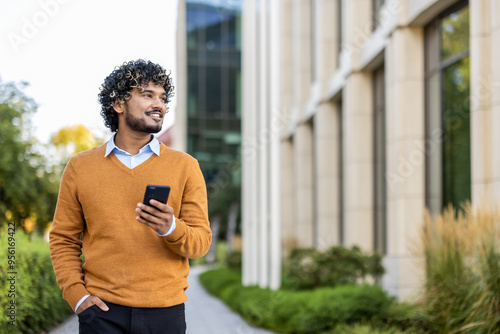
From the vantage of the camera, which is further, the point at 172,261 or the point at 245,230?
the point at 245,230

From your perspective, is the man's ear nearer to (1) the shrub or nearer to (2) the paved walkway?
(2) the paved walkway

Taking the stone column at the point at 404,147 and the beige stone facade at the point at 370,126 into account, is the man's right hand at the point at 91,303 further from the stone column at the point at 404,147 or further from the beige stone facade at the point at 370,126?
the stone column at the point at 404,147

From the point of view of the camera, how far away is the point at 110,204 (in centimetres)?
312

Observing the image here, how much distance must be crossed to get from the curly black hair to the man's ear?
0.6 inches

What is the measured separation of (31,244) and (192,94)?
127ft

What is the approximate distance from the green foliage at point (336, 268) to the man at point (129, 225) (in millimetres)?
10841

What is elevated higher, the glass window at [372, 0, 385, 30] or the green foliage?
the glass window at [372, 0, 385, 30]

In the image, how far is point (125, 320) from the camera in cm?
304

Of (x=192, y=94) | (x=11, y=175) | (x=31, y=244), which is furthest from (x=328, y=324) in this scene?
(x=192, y=94)

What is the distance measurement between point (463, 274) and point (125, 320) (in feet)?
21.6

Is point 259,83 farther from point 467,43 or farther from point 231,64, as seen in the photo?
point 231,64

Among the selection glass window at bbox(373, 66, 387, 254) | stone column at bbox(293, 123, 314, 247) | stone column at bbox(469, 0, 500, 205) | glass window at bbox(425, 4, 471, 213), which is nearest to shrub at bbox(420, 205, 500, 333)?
stone column at bbox(469, 0, 500, 205)

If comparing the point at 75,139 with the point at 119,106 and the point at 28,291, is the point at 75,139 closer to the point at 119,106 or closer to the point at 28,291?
the point at 28,291

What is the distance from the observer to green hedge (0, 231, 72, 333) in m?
5.74
